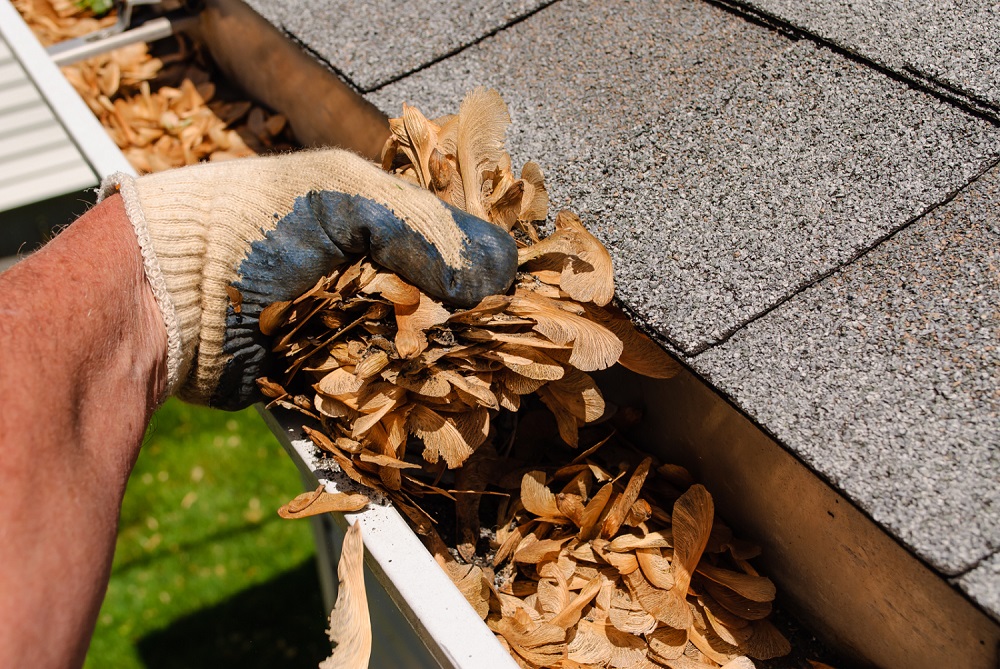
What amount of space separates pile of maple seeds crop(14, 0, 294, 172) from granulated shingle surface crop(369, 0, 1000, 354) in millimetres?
826

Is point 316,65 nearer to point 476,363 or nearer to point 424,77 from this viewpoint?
point 424,77

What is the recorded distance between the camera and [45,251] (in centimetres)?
142

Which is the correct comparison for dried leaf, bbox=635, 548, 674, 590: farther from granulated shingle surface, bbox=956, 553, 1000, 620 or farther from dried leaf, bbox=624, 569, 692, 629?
granulated shingle surface, bbox=956, 553, 1000, 620

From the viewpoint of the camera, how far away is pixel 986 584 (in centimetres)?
102

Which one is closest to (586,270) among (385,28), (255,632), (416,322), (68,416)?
(416,322)

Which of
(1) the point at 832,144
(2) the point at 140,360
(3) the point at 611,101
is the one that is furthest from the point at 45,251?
(1) the point at 832,144

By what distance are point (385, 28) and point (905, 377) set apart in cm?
137

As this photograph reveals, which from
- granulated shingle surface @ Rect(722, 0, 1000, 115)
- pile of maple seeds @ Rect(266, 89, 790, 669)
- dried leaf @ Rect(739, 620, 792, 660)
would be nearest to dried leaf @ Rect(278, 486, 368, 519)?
pile of maple seeds @ Rect(266, 89, 790, 669)

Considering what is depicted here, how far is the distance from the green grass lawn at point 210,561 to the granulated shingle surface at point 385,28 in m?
2.32

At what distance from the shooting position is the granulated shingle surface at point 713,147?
136cm

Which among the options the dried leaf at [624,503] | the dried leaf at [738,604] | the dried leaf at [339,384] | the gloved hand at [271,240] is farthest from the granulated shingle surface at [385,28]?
the dried leaf at [738,604]

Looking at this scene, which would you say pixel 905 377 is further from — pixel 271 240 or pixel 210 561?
pixel 210 561

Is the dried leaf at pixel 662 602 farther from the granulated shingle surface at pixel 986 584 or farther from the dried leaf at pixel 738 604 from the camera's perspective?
the granulated shingle surface at pixel 986 584

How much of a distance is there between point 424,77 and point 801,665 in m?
1.33
